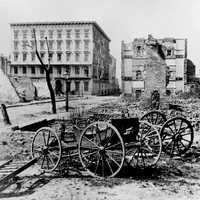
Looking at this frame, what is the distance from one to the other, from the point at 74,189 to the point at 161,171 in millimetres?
2072

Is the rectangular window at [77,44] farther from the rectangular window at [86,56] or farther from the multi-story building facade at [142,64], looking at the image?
the multi-story building facade at [142,64]

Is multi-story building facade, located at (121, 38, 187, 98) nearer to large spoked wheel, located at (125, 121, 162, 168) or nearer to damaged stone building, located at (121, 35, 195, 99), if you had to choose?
damaged stone building, located at (121, 35, 195, 99)

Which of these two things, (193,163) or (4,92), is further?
(4,92)

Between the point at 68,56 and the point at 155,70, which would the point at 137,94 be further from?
the point at 68,56

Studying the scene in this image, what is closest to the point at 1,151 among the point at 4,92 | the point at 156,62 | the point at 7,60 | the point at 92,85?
the point at 156,62

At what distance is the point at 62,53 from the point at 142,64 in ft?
75.2

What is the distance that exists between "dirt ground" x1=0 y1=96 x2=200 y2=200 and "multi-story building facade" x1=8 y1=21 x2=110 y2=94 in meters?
48.9

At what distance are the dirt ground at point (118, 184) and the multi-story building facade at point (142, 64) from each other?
29.9m

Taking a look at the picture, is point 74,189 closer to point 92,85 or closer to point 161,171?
point 161,171

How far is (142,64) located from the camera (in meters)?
37.1

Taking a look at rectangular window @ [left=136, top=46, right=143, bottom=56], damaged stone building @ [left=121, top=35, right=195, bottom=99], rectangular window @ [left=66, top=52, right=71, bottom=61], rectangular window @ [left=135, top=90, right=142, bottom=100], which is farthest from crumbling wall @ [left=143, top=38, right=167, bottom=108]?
rectangular window @ [left=66, top=52, right=71, bottom=61]

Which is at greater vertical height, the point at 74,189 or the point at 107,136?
the point at 107,136

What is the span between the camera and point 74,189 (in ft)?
17.4

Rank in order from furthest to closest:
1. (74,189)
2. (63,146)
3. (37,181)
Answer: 1. (63,146)
2. (37,181)
3. (74,189)
